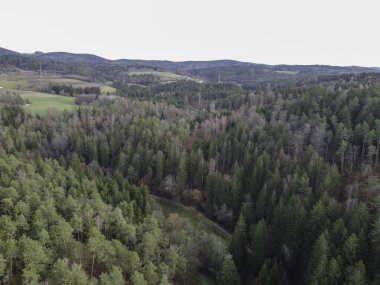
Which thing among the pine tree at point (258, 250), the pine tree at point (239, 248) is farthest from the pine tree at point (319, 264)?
the pine tree at point (239, 248)

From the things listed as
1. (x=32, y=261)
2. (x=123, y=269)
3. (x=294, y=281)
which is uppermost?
(x=32, y=261)

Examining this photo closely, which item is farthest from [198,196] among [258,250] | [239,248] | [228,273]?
[228,273]

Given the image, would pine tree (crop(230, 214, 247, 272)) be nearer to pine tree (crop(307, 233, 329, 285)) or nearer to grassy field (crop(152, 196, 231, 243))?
pine tree (crop(307, 233, 329, 285))

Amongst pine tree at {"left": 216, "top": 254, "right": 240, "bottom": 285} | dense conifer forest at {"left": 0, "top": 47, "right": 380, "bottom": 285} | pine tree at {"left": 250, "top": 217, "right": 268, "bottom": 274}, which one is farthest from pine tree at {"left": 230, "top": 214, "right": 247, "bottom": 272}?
pine tree at {"left": 216, "top": 254, "right": 240, "bottom": 285}

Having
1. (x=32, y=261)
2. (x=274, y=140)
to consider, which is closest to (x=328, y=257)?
(x=32, y=261)

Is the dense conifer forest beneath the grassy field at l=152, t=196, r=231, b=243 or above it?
above

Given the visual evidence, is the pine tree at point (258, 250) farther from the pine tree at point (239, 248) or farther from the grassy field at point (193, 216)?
the grassy field at point (193, 216)

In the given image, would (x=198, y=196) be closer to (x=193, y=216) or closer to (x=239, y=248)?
(x=193, y=216)

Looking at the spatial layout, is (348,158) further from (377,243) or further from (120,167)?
(120,167)
